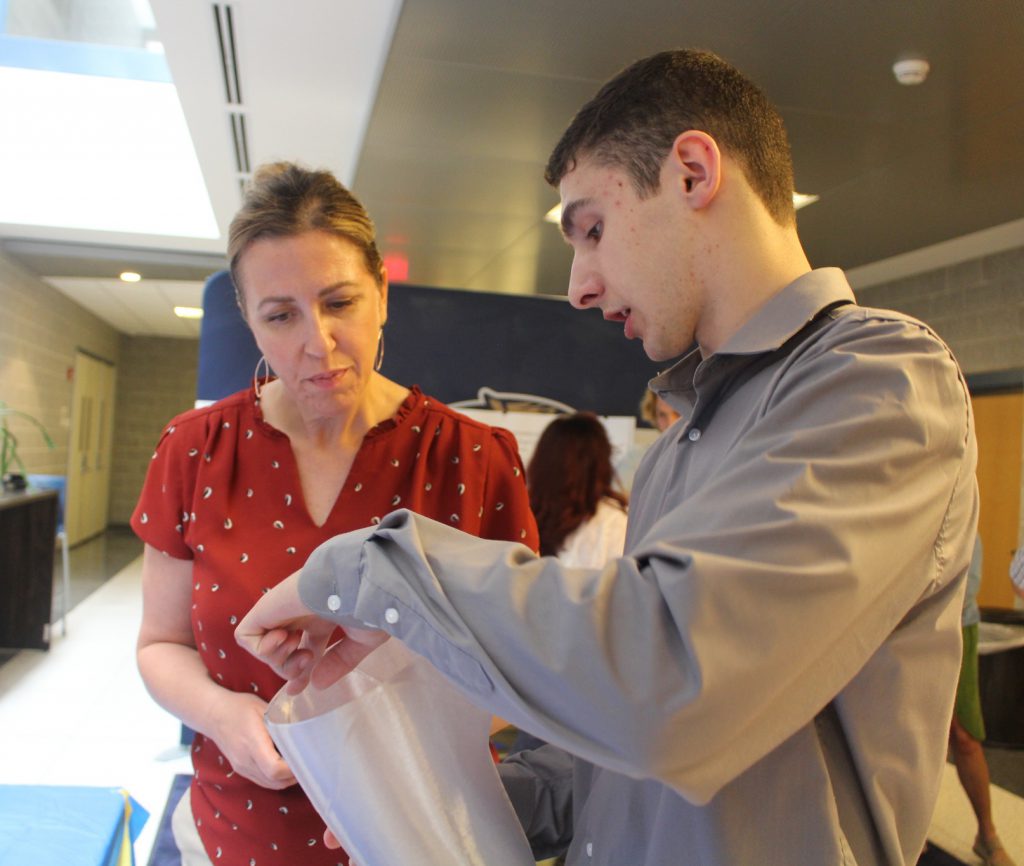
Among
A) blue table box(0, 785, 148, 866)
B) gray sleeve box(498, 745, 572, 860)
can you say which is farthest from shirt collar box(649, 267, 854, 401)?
blue table box(0, 785, 148, 866)

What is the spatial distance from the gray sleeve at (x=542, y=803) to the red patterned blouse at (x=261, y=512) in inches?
14.8

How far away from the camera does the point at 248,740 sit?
1.10 metres

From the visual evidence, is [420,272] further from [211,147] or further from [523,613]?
[523,613]

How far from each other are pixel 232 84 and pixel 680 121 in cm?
406

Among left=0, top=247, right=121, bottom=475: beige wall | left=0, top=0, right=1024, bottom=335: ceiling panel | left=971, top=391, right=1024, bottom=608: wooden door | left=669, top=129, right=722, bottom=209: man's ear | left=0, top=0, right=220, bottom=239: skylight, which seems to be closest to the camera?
left=669, top=129, right=722, bottom=209: man's ear

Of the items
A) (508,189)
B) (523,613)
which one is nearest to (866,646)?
(523,613)

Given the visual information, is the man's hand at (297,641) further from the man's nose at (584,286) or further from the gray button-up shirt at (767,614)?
the man's nose at (584,286)

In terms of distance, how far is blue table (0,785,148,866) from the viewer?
175 cm

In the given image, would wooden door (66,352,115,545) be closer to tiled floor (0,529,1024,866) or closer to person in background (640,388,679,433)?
tiled floor (0,529,1024,866)

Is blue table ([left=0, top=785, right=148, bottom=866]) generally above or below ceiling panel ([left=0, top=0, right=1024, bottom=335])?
below

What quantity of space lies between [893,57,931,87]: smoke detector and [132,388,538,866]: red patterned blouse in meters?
2.80

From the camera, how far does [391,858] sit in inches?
29.0

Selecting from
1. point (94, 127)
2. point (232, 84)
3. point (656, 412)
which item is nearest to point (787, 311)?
point (656, 412)

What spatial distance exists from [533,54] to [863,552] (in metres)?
3.25
